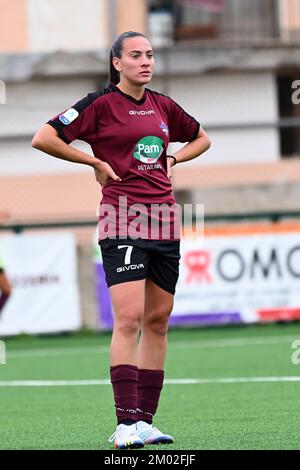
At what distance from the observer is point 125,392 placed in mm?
6449

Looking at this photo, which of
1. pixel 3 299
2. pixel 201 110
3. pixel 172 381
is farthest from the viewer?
pixel 201 110

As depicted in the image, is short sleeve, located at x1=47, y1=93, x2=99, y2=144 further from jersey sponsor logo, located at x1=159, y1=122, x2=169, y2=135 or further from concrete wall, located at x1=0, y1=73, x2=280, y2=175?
concrete wall, located at x1=0, y1=73, x2=280, y2=175

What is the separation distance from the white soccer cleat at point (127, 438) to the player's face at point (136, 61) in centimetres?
178

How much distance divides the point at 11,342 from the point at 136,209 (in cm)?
947

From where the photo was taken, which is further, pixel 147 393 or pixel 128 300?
pixel 147 393

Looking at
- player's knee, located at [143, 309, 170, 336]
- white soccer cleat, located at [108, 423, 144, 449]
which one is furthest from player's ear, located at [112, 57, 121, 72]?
white soccer cleat, located at [108, 423, 144, 449]

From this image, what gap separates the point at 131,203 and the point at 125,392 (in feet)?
3.21

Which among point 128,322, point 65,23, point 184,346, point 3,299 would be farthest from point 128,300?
point 65,23

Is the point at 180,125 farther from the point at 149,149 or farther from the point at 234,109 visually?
the point at 234,109

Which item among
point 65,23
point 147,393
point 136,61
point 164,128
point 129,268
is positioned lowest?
point 147,393

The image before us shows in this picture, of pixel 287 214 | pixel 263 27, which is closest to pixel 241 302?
pixel 287 214

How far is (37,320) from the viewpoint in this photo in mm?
16062

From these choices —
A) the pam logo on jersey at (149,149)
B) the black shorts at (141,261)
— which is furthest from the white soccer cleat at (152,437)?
the pam logo on jersey at (149,149)

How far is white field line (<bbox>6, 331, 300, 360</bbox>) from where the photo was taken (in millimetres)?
14000
